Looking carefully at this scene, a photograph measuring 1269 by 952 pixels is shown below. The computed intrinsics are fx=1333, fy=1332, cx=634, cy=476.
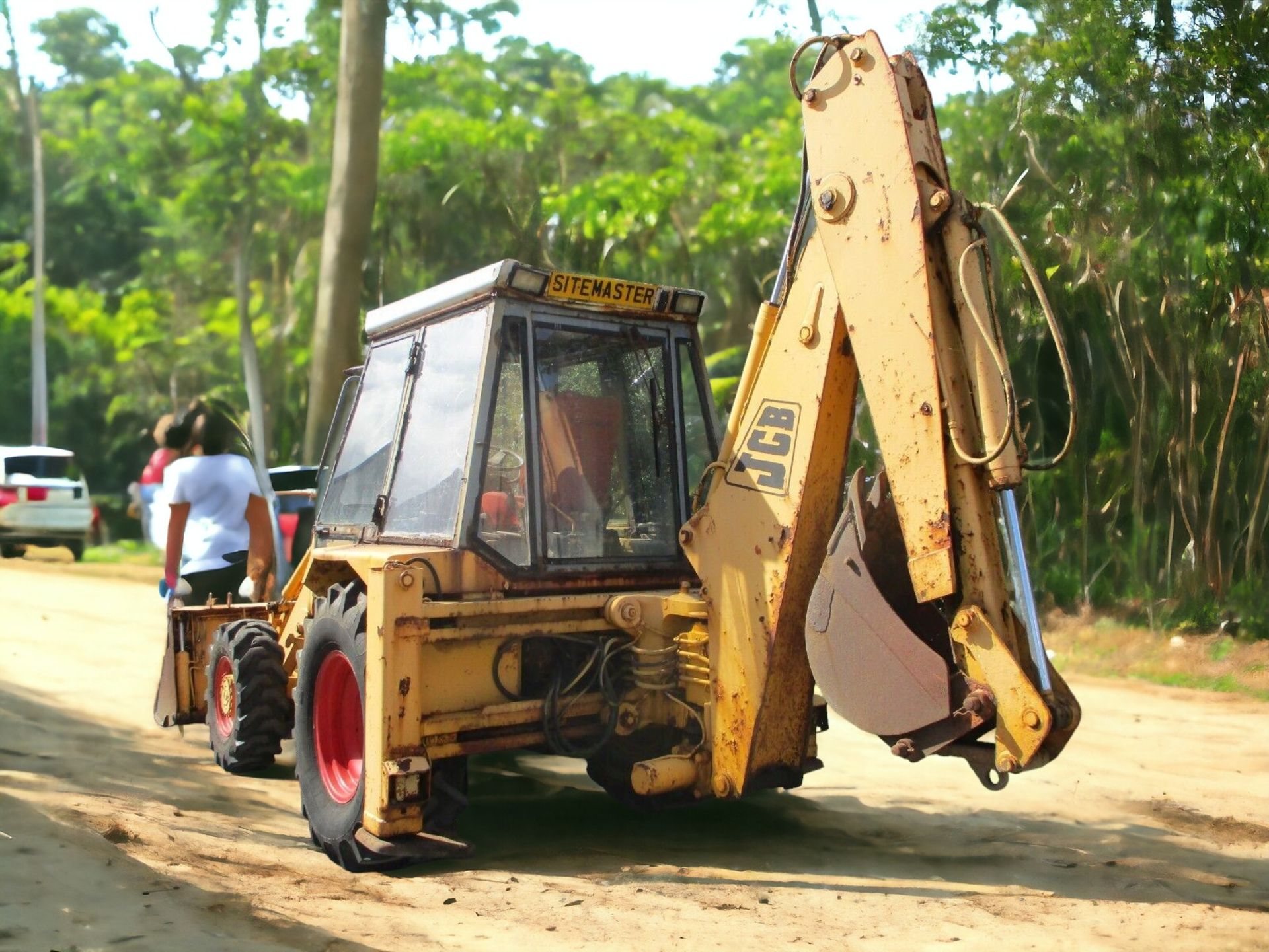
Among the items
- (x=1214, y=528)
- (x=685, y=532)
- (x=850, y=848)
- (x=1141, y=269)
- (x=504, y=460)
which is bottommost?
(x=850, y=848)

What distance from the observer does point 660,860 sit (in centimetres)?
538

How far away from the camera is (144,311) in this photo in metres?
28.8

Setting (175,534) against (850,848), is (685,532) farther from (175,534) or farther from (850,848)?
(175,534)

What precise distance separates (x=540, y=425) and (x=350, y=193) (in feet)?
38.2

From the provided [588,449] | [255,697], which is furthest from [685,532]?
[255,697]

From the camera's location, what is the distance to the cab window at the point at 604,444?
18.2ft

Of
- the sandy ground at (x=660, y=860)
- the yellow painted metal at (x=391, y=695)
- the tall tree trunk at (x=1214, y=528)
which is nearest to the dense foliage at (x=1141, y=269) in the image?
the tall tree trunk at (x=1214, y=528)

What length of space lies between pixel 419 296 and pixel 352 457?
0.97 metres

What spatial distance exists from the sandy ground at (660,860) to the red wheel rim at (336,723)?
343mm

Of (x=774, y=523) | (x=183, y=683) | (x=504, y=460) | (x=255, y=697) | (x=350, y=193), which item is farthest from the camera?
(x=350, y=193)

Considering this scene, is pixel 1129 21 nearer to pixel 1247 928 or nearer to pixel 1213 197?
pixel 1213 197

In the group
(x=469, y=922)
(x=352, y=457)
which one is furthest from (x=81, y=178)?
(x=469, y=922)

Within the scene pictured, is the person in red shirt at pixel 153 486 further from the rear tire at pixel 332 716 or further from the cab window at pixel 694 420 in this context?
the cab window at pixel 694 420

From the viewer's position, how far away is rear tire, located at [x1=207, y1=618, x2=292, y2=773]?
6.59 meters
